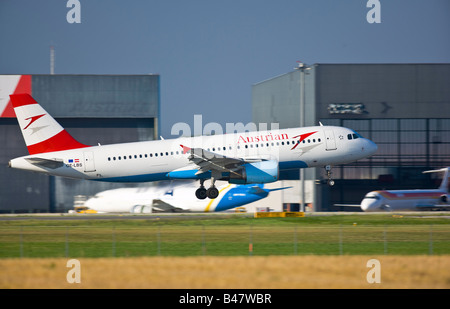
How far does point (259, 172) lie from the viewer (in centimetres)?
4447

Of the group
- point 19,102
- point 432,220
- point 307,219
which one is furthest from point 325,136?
point 19,102

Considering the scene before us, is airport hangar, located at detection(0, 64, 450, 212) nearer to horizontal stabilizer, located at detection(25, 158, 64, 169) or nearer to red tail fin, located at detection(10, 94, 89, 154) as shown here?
red tail fin, located at detection(10, 94, 89, 154)

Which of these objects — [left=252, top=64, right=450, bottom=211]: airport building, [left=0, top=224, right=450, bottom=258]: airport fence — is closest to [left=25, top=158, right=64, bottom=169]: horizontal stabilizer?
[left=0, top=224, right=450, bottom=258]: airport fence

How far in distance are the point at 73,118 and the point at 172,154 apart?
116ft

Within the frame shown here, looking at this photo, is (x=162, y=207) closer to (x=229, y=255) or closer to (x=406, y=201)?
(x=406, y=201)

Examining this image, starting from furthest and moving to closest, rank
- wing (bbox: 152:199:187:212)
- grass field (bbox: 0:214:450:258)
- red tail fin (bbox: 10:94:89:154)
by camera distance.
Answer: wing (bbox: 152:199:187:212) < red tail fin (bbox: 10:94:89:154) < grass field (bbox: 0:214:450:258)

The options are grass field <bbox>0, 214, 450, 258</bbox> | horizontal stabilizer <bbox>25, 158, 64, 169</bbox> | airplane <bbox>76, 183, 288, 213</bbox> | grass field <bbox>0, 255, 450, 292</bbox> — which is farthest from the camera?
airplane <bbox>76, 183, 288, 213</bbox>

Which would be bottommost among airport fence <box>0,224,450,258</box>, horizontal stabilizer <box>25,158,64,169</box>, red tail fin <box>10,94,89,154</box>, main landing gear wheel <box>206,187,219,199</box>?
airport fence <box>0,224,450,258</box>

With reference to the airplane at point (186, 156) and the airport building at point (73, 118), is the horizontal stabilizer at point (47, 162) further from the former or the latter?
the airport building at point (73, 118)

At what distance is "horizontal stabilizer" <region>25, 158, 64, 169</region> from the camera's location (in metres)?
45.1

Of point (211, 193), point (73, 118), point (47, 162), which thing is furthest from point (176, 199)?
point (47, 162)

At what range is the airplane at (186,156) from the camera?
1789 inches

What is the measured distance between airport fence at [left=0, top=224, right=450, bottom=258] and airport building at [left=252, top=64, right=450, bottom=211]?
30685 mm
